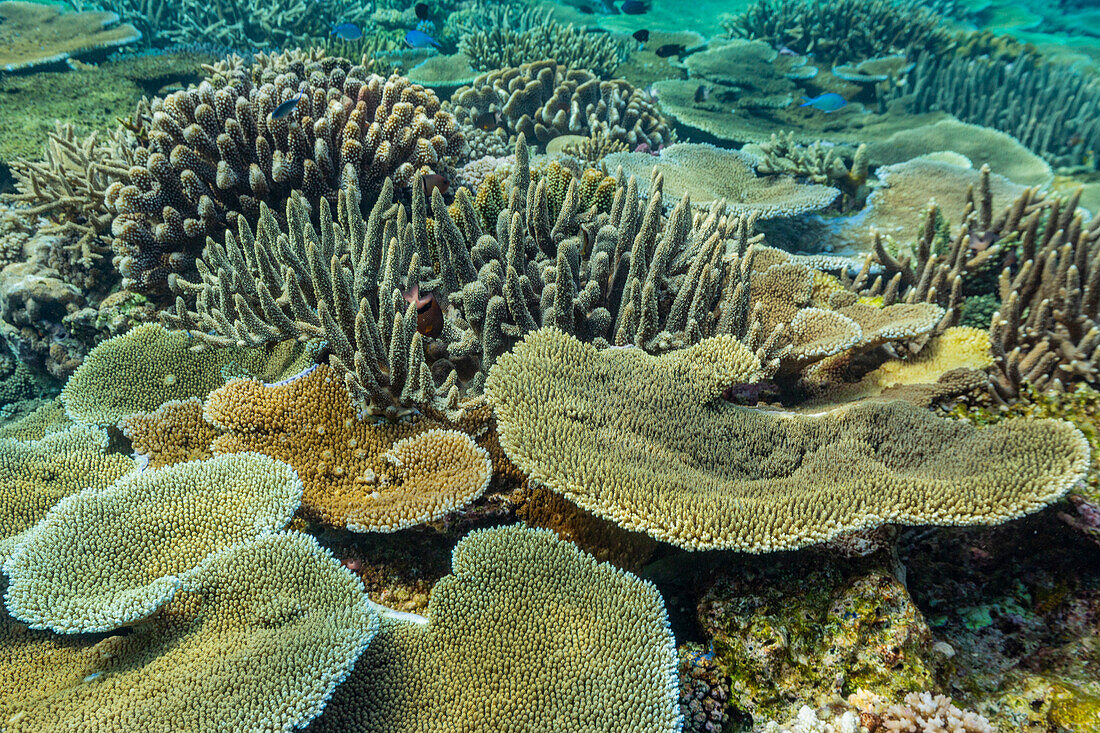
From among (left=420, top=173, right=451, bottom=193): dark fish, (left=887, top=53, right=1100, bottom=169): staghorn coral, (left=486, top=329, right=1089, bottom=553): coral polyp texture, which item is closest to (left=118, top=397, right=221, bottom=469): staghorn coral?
(left=486, top=329, right=1089, bottom=553): coral polyp texture

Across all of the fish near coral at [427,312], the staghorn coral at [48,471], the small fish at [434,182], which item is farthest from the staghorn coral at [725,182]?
the staghorn coral at [48,471]

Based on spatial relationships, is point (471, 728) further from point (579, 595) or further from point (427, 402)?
point (427, 402)

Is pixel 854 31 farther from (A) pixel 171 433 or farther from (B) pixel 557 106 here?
(A) pixel 171 433

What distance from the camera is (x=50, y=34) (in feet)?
29.6

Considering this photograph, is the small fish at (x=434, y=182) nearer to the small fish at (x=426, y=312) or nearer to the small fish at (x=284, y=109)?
the small fish at (x=426, y=312)

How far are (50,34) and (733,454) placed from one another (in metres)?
12.8

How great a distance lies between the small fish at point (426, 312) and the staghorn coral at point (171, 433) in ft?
3.97

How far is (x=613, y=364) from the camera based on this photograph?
8.54 feet

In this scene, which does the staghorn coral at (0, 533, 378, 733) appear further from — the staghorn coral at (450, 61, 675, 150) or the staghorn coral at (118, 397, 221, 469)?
the staghorn coral at (450, 61, 675, 150)

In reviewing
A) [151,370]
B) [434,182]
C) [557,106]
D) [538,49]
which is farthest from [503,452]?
[538,49]

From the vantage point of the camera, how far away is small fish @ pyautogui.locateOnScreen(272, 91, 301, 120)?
3570 mm

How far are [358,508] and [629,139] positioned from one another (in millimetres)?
5921

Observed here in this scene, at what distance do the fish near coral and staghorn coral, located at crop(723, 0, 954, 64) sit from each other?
11.1m

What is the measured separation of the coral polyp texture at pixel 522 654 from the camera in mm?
1813
